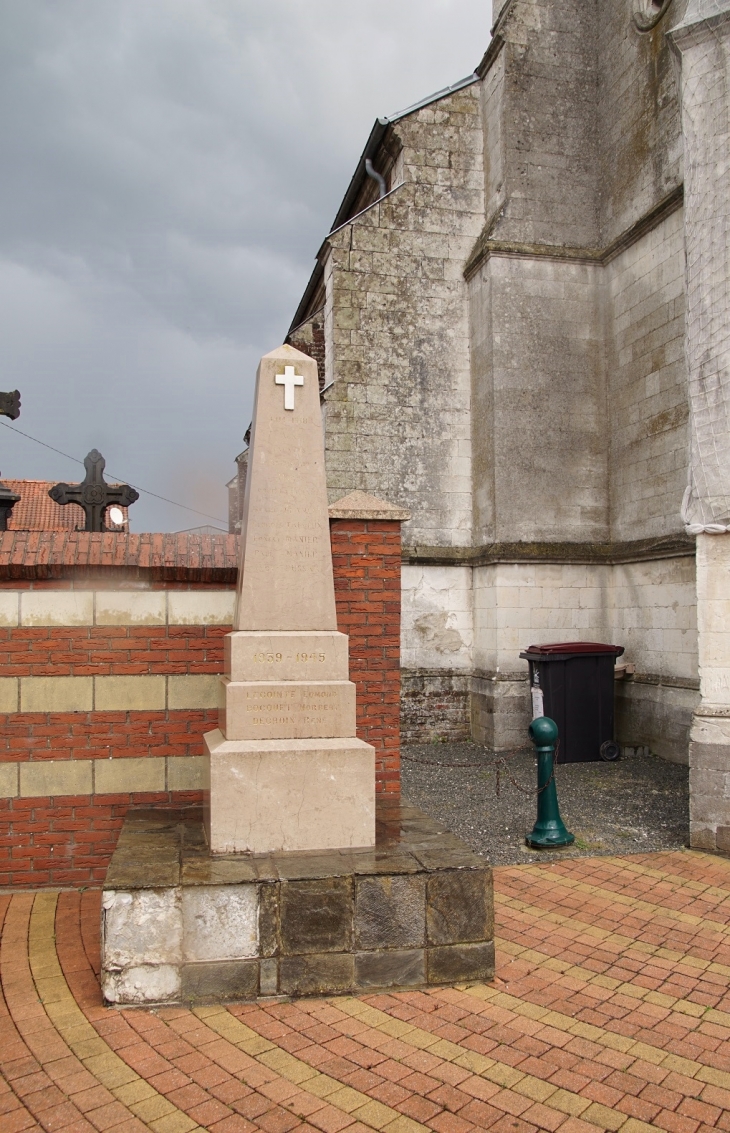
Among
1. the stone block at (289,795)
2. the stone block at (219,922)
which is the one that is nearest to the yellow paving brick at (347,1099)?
the stone block at (219,922)

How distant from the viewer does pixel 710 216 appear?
6.46 m

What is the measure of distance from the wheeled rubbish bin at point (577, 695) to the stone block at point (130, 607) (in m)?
6.01

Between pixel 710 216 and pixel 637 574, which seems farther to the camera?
pixel 637 574

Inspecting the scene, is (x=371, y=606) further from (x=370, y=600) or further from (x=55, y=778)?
(x=55, y=778)

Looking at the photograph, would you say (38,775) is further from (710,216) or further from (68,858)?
(710,216)

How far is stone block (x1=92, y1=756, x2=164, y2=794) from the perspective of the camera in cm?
517

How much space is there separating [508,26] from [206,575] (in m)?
10.4

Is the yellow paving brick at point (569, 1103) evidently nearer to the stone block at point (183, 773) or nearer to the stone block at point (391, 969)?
the stone block at point (391, 969)

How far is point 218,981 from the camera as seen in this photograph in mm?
3645

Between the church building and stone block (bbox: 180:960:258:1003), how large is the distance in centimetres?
783

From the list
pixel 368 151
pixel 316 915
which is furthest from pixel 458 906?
pixel 368 151

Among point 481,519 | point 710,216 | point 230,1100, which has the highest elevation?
point 710,216

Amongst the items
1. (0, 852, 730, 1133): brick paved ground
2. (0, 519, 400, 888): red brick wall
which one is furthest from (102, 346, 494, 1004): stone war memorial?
(0, 519, 400, 888): red brick wall

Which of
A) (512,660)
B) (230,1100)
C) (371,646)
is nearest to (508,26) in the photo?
(512,660)
